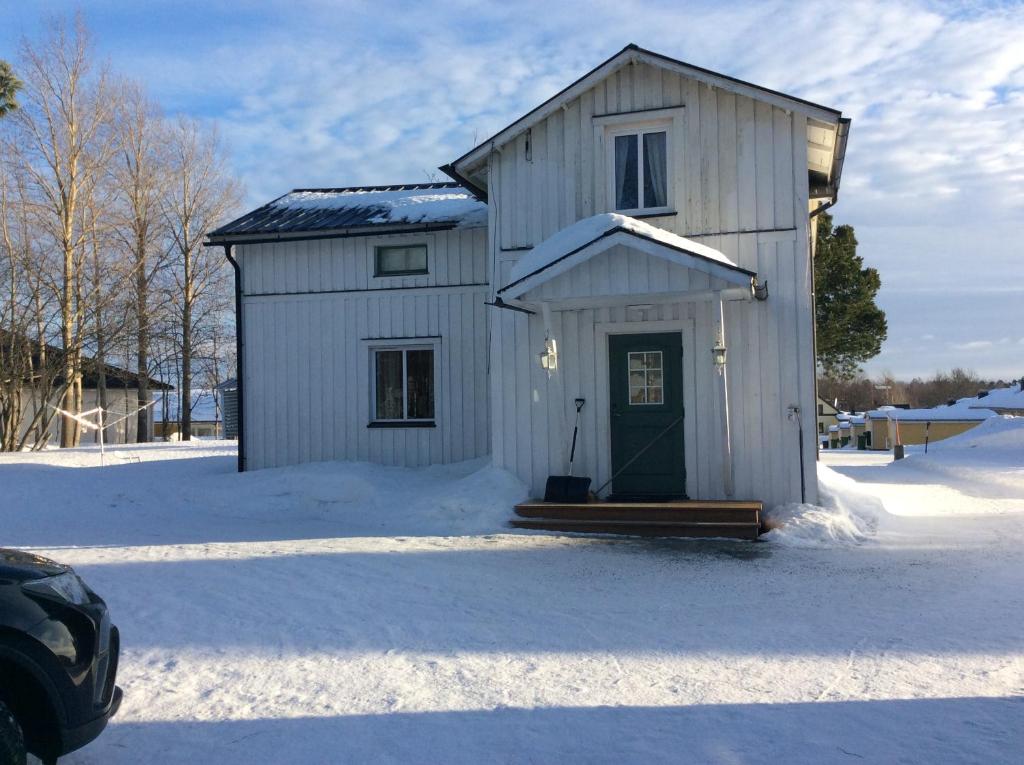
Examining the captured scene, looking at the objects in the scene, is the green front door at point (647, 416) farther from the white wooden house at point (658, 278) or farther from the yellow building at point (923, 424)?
the yellow building at point (923, 424)

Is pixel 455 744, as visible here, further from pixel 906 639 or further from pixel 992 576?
pixel 992 576

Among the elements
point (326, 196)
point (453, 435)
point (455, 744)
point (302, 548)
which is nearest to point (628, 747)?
point (455, 744)

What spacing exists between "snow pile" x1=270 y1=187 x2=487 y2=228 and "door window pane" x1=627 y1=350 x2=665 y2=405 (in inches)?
158

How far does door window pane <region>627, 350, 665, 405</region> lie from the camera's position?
11617 mm

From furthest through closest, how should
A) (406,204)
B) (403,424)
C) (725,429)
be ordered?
(406,204) < (403,424) < (725,429)

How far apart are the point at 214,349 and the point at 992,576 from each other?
→ 35499mm

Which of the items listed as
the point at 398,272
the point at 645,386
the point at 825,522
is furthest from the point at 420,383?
the point at 825,522

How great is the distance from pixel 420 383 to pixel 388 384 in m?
0.58

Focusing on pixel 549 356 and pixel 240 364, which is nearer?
pixel 549 356

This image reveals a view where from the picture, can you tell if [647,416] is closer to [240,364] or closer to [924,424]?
[240,364]

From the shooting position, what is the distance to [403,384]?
14758 millimetres

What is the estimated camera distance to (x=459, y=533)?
34.5 ft

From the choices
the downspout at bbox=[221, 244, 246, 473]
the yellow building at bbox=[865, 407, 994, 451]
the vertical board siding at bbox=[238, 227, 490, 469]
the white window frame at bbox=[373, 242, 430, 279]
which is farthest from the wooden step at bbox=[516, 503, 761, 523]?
the yellow building at bbox=[865, 407, 994, 451]

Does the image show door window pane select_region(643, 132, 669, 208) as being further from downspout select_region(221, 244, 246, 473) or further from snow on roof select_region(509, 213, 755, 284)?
downspout select_region(221, 244, 246, 473)
